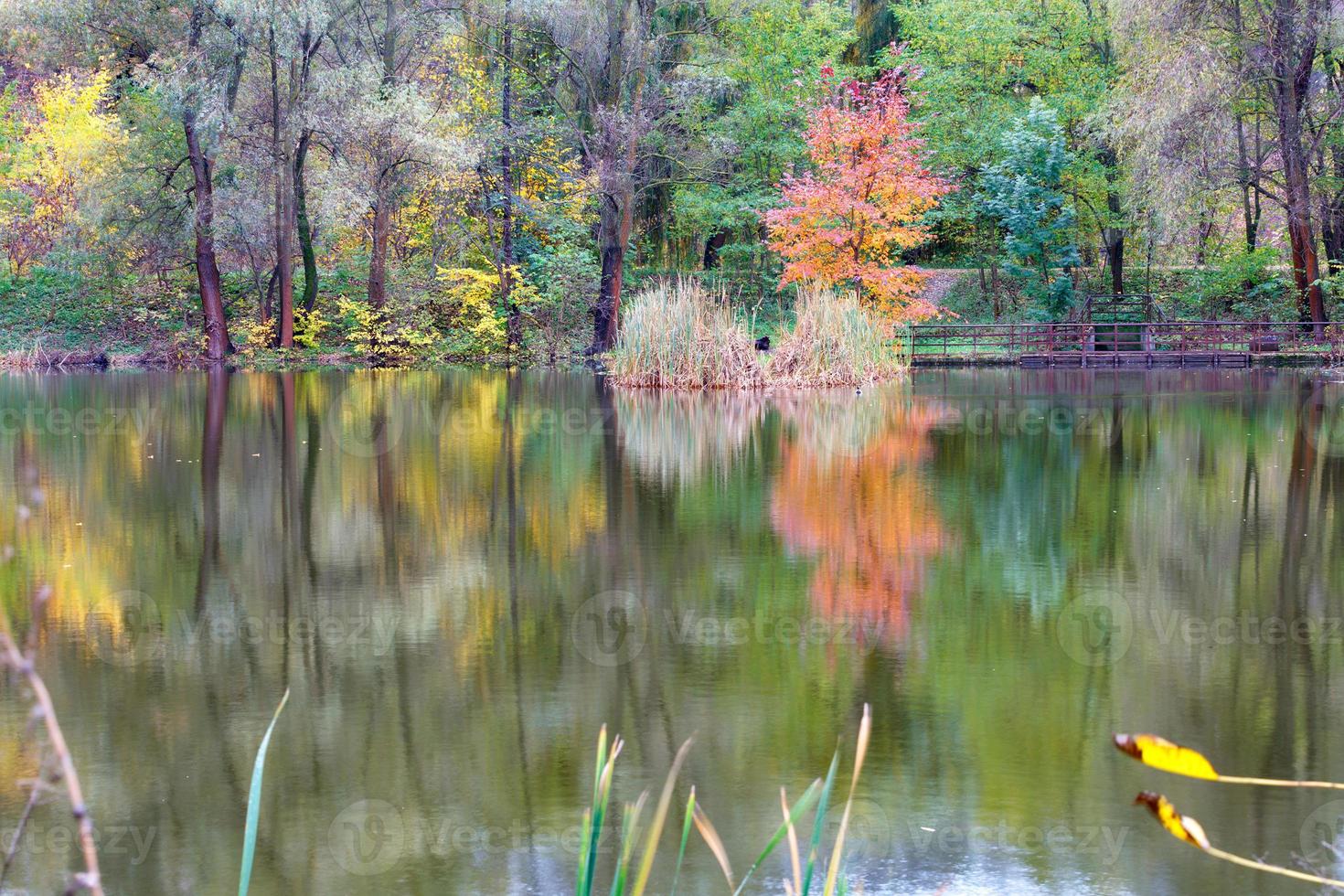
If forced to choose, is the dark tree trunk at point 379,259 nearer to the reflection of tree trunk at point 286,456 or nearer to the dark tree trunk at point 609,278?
the dark tree trunk at point 609,278

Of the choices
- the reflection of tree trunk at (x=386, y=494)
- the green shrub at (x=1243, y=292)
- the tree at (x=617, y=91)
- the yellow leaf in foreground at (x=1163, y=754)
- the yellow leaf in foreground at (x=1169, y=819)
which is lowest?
the reflection of tree trunk at (x=386, y=494)

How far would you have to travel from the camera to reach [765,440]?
15.0 m

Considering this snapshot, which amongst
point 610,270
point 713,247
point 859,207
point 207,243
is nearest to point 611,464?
point 859,207

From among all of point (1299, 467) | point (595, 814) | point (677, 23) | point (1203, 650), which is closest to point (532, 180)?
point (677, 23)

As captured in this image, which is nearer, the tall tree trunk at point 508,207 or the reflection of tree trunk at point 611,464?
the reflection of tree trunk at point 611,464

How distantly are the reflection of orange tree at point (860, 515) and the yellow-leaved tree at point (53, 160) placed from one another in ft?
73.7

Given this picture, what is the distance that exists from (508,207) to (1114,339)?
587 inches

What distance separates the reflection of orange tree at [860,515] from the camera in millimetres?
7434

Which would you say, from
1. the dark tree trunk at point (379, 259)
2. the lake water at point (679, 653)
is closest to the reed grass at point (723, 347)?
the lake water at point (679, 653)

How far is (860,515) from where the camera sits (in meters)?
10.0

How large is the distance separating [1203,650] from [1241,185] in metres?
27.0

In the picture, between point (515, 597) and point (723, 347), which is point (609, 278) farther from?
point (515, 597)

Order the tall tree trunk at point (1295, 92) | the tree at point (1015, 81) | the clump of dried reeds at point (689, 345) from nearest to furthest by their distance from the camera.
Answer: the clump of dried reeds at point (689, 345) → the tall tree trunk at point (1295, 92) → the tree at point (1015, 81)

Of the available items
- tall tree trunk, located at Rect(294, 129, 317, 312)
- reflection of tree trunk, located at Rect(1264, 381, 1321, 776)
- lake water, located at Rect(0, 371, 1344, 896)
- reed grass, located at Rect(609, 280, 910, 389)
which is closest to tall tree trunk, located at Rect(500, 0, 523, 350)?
tall tree trunk, located at Rect(294, 129, 317, 312)
